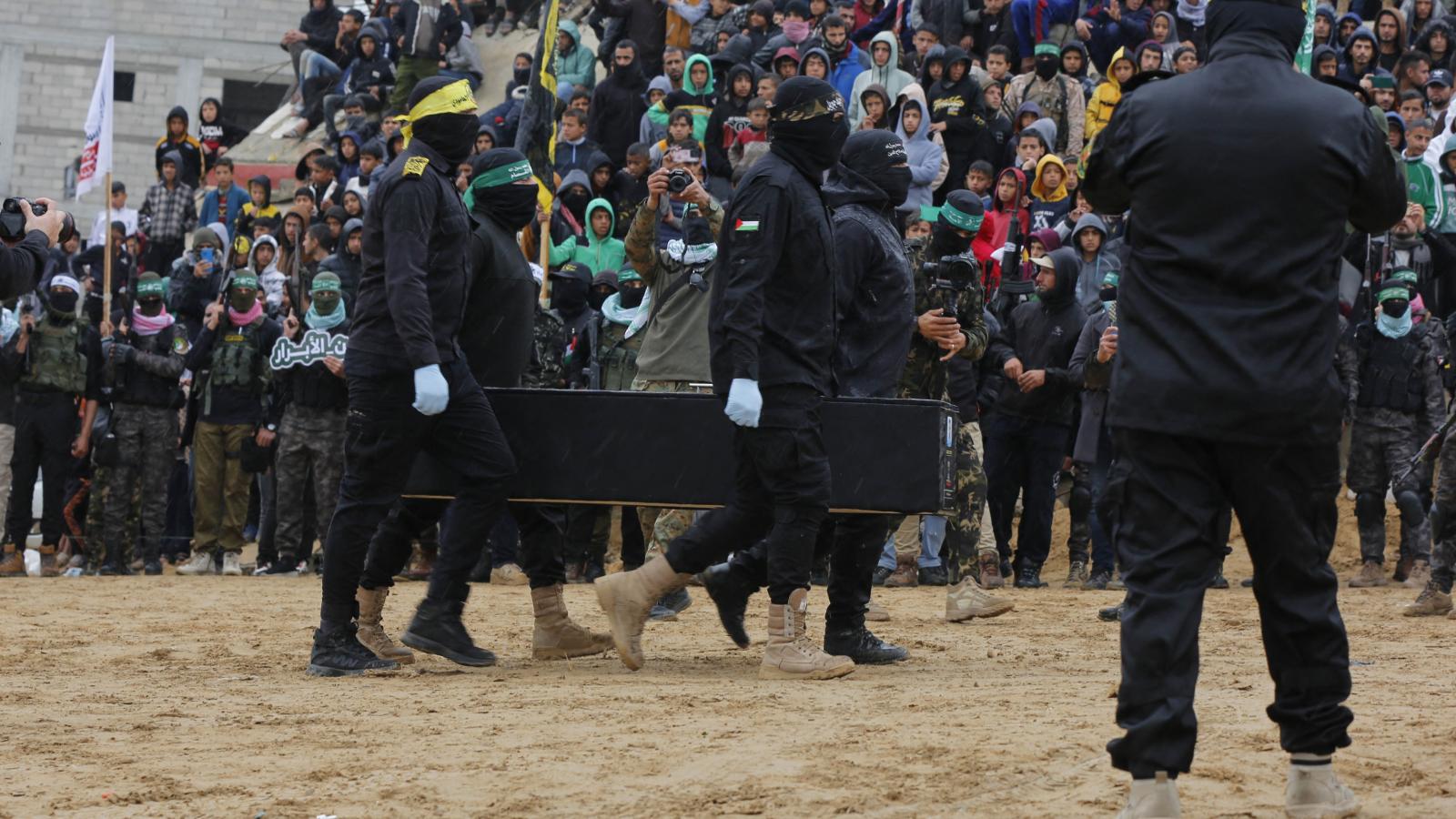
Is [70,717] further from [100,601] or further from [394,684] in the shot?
[100,601]

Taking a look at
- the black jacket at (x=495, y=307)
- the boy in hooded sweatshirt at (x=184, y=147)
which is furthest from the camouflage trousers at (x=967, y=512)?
→ the boy in hooded sweatshirt at (x=184, y=147)

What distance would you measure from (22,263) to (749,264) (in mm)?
2608

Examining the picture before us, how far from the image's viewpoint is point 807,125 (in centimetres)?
749

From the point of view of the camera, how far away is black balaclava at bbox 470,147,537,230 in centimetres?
828

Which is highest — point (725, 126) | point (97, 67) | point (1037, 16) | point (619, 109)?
point (97, 67)

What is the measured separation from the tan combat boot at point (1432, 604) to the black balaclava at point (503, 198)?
5.68 m

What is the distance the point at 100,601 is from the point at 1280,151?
9.23 meters

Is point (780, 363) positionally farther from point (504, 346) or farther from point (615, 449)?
point (504, 346)

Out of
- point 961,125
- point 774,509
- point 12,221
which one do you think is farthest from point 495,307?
point 961,125

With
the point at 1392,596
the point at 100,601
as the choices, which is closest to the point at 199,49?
the point at 100,601

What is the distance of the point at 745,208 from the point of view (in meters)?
7.34

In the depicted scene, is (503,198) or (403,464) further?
(503,198)

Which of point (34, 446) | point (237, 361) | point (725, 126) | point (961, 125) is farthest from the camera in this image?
point (725, 126)

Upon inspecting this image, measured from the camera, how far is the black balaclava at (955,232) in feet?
31.6
